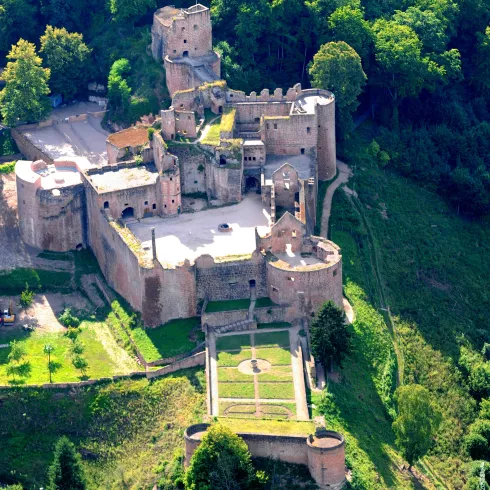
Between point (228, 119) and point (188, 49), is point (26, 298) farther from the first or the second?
point (188, 49)

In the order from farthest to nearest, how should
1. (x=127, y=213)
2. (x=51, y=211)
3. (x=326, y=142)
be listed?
(x=326, y=142) < (x=51, y=211) < (x=127, y=213)

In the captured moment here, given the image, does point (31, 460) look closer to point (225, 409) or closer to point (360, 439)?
point (225, 409)

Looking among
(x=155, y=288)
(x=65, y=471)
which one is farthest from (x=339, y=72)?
(x=65, y=471)

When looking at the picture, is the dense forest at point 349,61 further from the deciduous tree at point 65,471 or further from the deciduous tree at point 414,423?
the deciduous tree at point 65,471

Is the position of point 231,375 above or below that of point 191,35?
Result: below

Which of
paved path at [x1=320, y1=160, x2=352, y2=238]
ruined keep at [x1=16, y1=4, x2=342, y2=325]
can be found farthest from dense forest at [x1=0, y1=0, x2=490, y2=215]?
ruined keep at [x1=16, y1=4, x2=342, y2=325]

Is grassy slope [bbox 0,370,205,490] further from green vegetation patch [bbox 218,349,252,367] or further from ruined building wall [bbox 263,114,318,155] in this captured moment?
ruined building wall [bbox 263,114,318,155]
